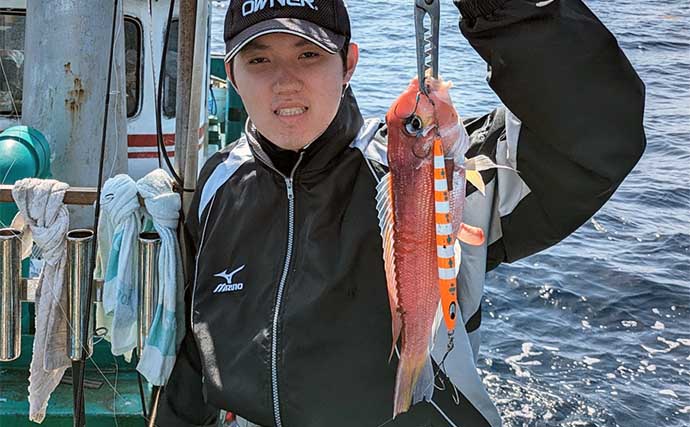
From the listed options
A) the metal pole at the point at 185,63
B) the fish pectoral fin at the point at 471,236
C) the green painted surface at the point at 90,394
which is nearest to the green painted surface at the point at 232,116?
the green painted surface at the point at 90,394

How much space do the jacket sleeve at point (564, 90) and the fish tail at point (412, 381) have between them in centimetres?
68

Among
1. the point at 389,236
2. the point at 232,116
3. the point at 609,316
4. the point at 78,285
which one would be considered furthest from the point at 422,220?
the point at 232,116

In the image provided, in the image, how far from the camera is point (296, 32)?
2.79m

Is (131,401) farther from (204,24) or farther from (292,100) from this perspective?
(292,100)

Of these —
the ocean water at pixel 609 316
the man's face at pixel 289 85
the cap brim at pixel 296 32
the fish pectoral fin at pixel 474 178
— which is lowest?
the ocean water at pixel 609 316

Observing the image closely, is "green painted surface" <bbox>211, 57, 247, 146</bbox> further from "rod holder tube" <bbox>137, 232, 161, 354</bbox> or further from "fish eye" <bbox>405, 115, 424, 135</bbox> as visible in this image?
"fish eye" <bbox>405, 115, 424, 135</bbox>

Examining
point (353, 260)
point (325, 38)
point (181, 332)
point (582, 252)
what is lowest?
point (582, 252)

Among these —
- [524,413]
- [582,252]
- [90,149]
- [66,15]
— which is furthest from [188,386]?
[582,252]

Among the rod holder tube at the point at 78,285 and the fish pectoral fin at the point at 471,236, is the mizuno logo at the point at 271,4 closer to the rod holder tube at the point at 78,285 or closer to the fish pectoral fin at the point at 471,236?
the fish pectoral fin at the point at 471,236

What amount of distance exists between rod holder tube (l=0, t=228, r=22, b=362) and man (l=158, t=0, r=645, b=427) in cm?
93

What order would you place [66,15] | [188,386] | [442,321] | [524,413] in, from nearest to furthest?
1. [442,321]
2. [188,386]
3. [66,15]
4. [524,413]

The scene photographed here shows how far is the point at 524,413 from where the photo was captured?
24.0 feet

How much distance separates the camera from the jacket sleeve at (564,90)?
90.2 inches

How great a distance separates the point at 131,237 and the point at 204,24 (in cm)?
101
